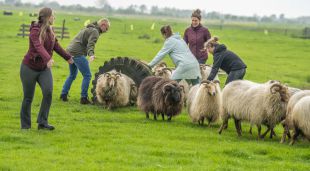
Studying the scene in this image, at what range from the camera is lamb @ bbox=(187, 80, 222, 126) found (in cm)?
1443

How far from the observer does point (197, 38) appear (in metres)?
16.8

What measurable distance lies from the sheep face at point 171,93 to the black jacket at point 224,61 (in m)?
1.19

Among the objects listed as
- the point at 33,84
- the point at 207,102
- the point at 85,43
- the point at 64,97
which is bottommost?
the point at 64,97

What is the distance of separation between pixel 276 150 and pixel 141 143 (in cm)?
271

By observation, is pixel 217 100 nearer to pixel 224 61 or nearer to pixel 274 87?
pixel 224 61

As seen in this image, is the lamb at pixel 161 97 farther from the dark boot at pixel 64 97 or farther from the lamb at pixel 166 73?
the dark boot at pixel 64 97

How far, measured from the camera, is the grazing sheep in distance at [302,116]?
38.3 ft

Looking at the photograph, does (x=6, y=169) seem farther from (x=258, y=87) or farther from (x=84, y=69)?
(x=84, y=69)

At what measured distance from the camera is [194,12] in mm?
16422

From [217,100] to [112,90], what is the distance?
3509mm

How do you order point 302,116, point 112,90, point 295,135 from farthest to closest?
point 112,90 < point 295,135 < point 302,116

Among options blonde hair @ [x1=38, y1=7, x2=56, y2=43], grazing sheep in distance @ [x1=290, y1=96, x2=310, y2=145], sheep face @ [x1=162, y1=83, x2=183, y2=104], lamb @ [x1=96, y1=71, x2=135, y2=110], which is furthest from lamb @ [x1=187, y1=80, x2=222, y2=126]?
blonde hair @ [x1=38, y1=7, x2=56, y2=43]

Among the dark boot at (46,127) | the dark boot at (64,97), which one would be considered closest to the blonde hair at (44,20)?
the dark boot at (46,127)

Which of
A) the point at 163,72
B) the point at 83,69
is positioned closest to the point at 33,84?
the point at 83,69
